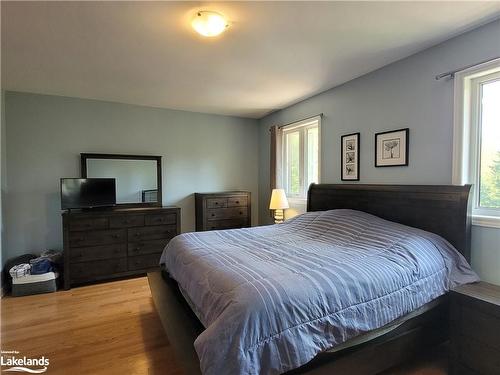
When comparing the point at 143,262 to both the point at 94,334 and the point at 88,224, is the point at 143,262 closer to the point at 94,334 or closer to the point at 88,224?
the point at 88,224

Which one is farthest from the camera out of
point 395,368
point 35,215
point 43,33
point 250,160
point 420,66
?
point 250,160

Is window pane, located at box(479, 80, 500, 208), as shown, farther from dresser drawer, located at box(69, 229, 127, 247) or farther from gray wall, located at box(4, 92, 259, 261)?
dresser drawer, located at box(69, 229, 127, 247)

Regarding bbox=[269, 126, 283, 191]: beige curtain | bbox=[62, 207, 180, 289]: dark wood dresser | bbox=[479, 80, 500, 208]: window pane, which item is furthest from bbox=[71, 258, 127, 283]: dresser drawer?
bbox=[479, 80, 500, 208]: window pane

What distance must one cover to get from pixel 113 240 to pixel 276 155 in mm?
2643

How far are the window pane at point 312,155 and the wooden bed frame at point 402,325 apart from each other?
0.82 metres

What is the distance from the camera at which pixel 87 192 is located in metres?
3.57

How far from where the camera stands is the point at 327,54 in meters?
2.44

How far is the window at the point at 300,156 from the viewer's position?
3893 millimetres

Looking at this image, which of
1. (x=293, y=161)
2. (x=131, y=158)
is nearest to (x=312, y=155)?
(x=293, y=161)

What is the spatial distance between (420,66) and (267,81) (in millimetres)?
1509

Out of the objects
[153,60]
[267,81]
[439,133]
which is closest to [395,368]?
[439,133]

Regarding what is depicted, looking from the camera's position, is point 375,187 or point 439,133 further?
point 375,187

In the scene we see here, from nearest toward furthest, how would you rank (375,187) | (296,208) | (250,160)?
(375,187) < (296,208) < (250,160)

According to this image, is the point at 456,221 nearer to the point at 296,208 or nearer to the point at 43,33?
the point at 296,208
